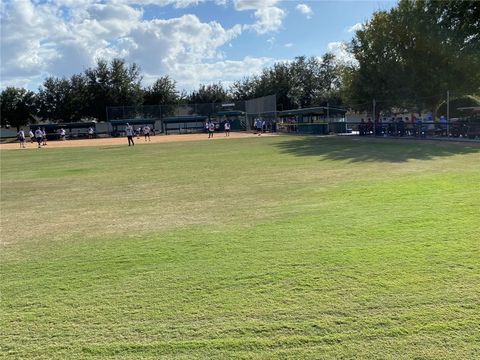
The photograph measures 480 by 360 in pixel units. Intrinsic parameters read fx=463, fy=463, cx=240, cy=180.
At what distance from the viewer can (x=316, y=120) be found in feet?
162

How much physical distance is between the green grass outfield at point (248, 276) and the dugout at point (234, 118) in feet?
180

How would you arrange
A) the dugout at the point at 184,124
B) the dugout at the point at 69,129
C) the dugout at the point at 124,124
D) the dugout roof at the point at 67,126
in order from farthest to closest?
the dugout at the point at 184,124
the dugout roof at the point at 67,126
the dugout at the point at 124,124
the dugout at the point at 69,129

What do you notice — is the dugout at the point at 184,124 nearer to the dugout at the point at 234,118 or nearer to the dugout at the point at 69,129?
the dugout at the point at 234,118

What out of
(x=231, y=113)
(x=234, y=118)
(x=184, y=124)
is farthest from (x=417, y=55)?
(x=184, y=124)

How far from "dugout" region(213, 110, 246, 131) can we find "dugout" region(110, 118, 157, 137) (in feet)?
29.6

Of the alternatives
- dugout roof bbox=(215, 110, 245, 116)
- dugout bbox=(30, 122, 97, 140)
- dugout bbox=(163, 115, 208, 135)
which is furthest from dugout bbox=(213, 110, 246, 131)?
dugout bbox=(30, 122, 97, 140)

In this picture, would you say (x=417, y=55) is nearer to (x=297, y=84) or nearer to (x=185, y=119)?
(x=185, y=119)

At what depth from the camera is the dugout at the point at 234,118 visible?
6469 cm

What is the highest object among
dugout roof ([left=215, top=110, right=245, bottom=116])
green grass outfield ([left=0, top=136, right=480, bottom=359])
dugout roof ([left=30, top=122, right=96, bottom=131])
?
dugout roof ([left=215, top=110, right=245, bottom=116])

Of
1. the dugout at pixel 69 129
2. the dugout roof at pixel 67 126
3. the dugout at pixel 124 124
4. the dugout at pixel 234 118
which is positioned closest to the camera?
the dugout at pixel 69 129

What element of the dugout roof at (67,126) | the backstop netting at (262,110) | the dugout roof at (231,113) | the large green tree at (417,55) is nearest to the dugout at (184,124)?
the dugout roof at (231,113)

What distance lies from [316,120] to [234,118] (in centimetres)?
1866

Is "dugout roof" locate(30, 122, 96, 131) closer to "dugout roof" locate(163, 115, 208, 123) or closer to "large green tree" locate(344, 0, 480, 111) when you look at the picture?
"dugout roof" locate(163, 115, 208, 123)

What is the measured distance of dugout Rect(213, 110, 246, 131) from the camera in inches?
2547
